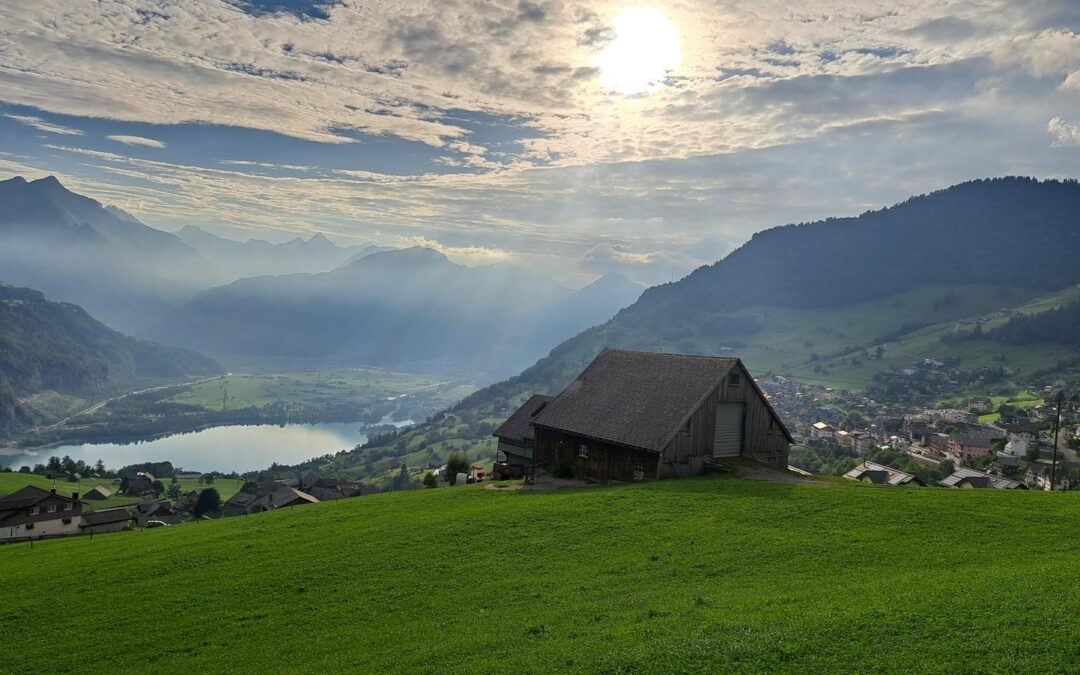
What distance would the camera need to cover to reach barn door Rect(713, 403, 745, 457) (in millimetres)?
39272

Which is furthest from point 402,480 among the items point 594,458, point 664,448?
point 664,448

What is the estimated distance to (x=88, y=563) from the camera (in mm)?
27797

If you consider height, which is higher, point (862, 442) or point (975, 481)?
point (975, 481)

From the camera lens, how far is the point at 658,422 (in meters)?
37.9

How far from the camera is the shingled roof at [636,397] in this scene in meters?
37.9

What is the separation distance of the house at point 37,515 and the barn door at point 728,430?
88.1 metres

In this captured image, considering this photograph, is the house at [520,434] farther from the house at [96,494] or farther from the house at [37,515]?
the house at [96,494]

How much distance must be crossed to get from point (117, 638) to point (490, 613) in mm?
11429

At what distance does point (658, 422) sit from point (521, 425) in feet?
56.4

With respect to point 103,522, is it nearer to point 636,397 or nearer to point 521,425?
point 521,425

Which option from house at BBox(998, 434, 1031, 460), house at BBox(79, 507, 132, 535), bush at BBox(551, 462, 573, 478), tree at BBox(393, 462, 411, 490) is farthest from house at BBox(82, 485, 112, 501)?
house at BBox(998, 434, 1031, 460)

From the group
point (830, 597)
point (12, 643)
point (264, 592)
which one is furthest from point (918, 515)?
point (12, 643)

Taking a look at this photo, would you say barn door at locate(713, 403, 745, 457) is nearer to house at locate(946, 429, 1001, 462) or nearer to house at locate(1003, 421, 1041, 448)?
house at locate(946, 429, 1001, 462)

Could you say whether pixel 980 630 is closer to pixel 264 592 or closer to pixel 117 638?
Answer: pixel 264 592
